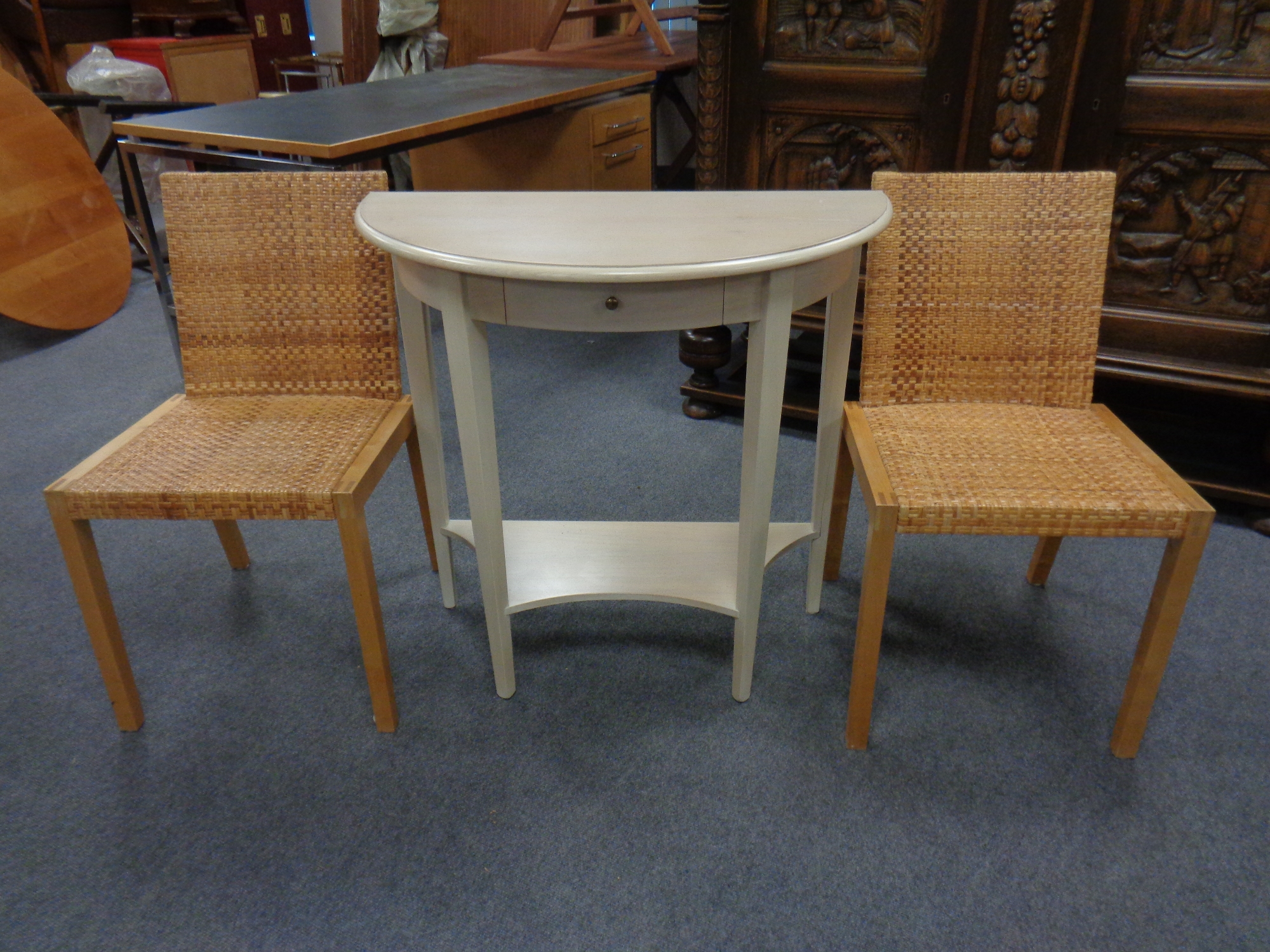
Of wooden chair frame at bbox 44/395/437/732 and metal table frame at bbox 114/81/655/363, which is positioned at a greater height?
metal table frame at bbox 114/81/655/363

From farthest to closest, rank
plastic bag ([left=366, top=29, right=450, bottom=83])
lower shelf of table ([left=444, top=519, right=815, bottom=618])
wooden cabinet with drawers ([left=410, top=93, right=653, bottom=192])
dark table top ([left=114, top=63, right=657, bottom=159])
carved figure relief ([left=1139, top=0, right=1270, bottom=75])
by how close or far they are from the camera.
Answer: plastic bag ([left=366, top=29, right=450, bottom=83]), wooden cabinet with drawers ([left=410, top=93, right=653, bottom=192]), dark table top ([left=114, top=63, right=657, bottom=159]), carved figure relief ([left=1139, top=0, right=1270, bottom=75]), lower shelf of table ([left=444, top=519, right=815, bottom=618])

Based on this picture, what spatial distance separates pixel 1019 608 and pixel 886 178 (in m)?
0.89

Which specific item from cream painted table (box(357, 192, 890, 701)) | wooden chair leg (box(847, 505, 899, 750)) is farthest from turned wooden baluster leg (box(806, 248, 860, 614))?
wooden chair leg (box(847, 505, 899, 750))

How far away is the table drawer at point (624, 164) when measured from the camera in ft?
10.5

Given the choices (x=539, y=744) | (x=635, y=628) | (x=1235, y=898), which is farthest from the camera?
(x=635, y=628)

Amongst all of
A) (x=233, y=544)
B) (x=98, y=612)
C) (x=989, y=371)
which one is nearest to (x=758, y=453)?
(x=989, y=371)

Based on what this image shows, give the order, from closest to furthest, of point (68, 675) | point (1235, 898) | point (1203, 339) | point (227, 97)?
1. point (1235, 898)
2. point (68, 675)
3. point (1203, 339)
4. point (227, 97)

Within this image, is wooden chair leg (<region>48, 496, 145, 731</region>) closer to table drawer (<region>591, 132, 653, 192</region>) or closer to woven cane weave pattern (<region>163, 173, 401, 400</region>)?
woven cane weave pattern (<region>163, 173, 401, 400</region>)

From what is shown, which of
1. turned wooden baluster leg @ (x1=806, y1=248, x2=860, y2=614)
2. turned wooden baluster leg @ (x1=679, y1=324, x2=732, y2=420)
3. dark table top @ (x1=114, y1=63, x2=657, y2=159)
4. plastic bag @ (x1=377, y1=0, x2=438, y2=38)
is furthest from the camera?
plastic bag @ (x1=377, y1=0, x2=438, y2=38)

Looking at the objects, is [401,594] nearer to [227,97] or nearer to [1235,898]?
[1235,898]

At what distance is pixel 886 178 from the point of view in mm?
1495

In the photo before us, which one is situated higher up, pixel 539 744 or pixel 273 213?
pixel 273 213

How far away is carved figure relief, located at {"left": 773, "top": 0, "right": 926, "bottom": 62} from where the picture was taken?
2000 millimetres

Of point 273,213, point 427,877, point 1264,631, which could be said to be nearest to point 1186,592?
point 1264,631
